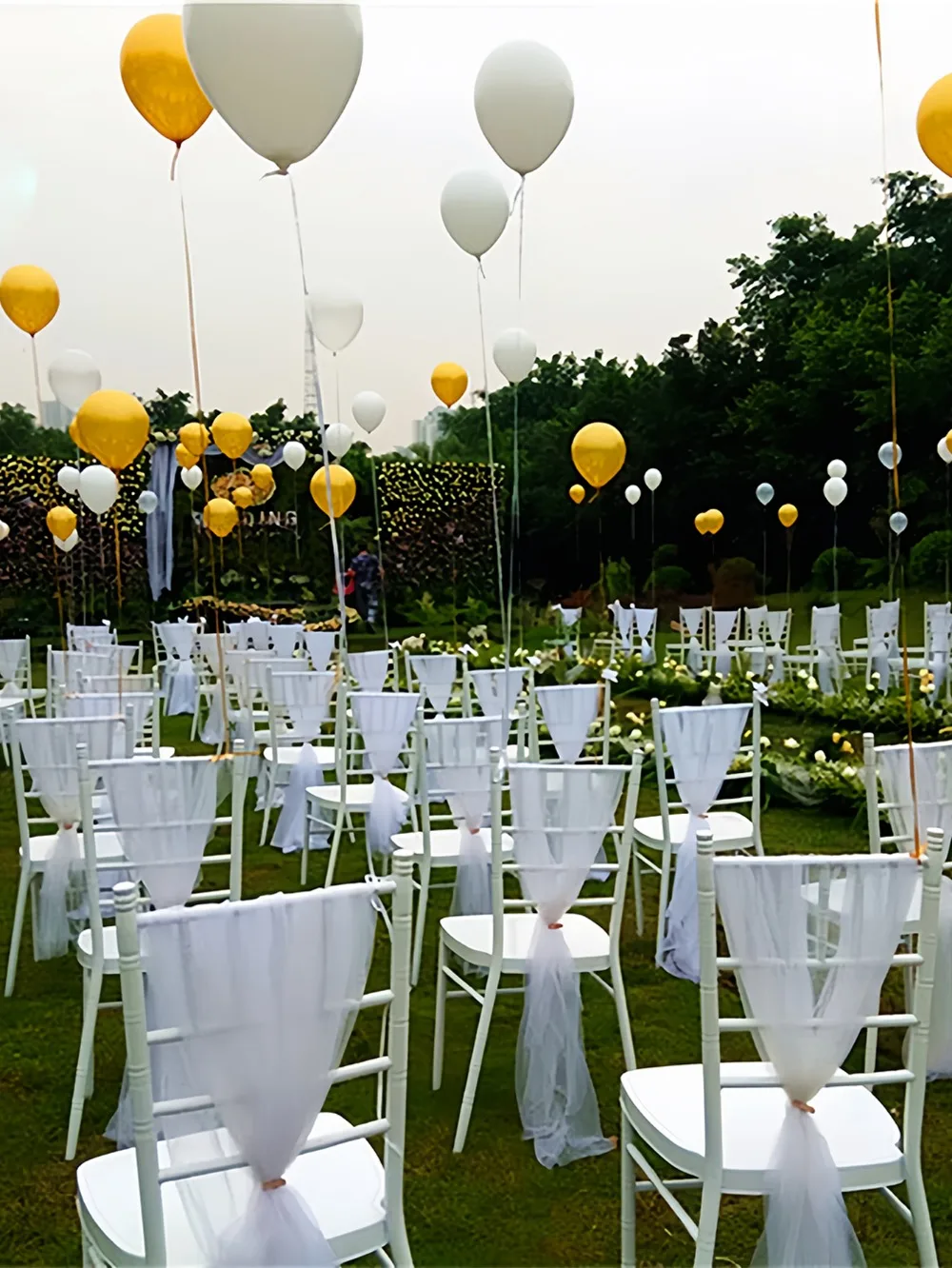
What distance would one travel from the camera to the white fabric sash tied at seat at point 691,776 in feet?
11.8

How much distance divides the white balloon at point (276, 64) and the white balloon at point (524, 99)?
132 cm

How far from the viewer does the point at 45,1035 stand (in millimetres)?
3377

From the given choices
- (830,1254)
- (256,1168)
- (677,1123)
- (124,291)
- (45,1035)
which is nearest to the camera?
(256,1168)

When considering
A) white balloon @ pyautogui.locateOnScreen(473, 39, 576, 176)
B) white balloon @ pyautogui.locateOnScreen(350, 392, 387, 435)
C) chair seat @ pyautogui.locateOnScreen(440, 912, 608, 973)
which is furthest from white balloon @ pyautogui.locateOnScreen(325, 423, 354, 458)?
chair seat @ pyautogui.locateOnScreen(440, 912, 608, 973)

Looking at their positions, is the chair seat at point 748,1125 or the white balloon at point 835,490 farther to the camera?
the white balloon at point 835,490

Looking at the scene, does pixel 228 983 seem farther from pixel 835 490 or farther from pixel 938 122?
pixel 835 490

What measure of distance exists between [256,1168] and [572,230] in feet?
42.6

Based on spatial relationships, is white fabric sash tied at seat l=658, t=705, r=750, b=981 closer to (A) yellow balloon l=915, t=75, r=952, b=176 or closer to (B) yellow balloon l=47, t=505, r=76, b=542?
(A) yellow balloon l=915, t=75, r=952, b=176

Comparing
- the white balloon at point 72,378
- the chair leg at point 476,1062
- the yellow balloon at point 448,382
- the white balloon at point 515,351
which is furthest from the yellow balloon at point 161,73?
the yellow balloon at point 448,382

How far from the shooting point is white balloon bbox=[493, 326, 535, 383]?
6656mm

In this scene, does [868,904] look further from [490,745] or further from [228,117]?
[228,117]

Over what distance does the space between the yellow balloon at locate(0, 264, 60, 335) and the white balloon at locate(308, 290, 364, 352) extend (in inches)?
50.4

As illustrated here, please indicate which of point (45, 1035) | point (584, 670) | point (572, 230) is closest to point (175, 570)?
point (572, 230)

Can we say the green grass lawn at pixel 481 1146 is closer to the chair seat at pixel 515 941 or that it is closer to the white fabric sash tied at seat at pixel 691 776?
the white fabric sash tied at seat at pixel 691 776
